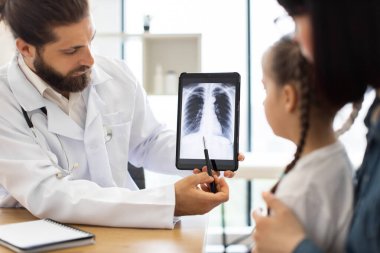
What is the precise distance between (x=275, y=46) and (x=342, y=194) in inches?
11.2

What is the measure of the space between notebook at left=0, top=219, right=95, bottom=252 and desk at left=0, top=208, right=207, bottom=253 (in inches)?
0.7

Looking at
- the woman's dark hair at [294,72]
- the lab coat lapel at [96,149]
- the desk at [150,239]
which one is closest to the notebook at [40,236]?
the desk at [150,239]

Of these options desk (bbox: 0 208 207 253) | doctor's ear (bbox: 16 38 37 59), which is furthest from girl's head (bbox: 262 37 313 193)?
doctor's ear (bbox: 16 38 37 59)

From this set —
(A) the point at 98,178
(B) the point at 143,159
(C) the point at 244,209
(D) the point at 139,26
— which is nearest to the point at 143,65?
(D) the point at 139,26

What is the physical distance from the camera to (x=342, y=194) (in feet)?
2.60

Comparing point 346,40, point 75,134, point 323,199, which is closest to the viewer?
point 346,40

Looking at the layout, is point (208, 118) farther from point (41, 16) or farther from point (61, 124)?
point (41, 16)

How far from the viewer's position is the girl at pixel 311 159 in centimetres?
78

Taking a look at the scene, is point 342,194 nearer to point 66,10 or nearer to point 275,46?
point 275,46

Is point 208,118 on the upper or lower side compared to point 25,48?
lower

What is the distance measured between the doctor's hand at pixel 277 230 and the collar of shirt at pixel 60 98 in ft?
2.87

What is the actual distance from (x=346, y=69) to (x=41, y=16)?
1116 millimetres

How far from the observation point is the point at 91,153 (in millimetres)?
1501

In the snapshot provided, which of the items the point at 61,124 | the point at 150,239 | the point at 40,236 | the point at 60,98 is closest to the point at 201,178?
the point at 150,239
